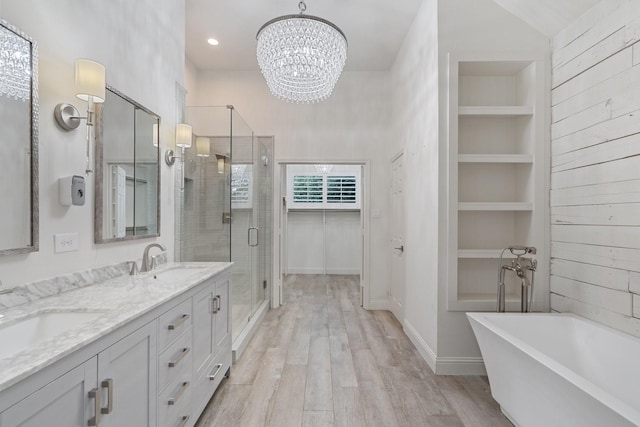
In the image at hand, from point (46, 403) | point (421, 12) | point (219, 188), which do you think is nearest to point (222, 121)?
point (219, 188)

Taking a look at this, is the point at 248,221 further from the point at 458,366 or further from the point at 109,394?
the point at 109,394

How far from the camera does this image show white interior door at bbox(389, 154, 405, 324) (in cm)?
379

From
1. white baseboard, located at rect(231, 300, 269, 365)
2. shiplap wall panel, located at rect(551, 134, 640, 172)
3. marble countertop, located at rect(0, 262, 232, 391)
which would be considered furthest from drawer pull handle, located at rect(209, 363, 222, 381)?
shiplap wall panel, located at rect(551, 134, 640, 172)

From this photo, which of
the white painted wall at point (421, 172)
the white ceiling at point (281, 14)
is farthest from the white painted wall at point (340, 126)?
the white painted wall at point (421, 172)

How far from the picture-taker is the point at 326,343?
126 inches

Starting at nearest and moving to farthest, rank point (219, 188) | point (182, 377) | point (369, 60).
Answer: point (182, 377) < point (219, 188) < point (369, 60)

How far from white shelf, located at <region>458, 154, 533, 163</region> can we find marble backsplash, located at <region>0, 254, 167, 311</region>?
255 centimetres

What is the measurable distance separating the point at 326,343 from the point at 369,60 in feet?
11.2

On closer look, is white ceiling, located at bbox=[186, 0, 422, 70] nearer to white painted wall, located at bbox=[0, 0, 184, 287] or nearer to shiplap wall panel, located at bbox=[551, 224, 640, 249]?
white painted wall, located at bbox=[0, 0, 184, 287]

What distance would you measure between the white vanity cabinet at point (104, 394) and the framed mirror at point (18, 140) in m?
0.64

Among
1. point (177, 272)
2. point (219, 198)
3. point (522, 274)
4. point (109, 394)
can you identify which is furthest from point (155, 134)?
point (522, 274)

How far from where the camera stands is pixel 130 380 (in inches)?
48.9

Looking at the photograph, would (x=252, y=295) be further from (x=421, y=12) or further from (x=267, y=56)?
(x=421, y=12)

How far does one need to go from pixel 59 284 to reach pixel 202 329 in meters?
0.78
